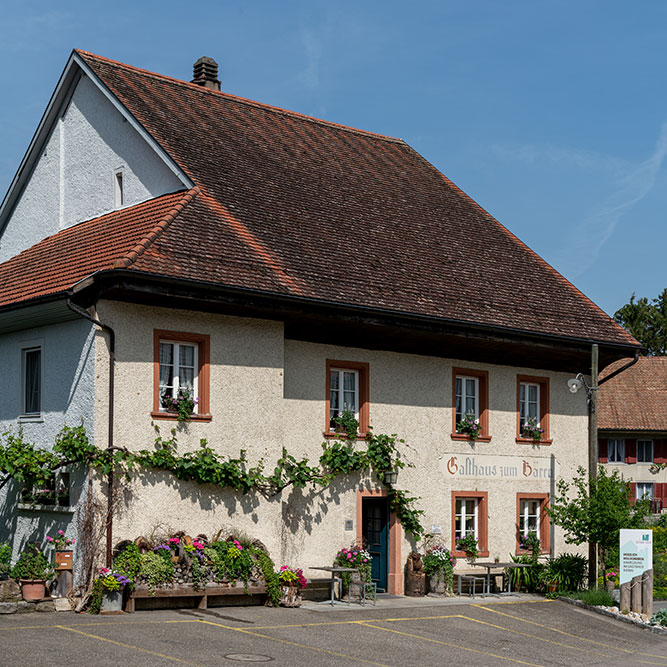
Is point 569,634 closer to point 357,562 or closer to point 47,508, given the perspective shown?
point 357,562

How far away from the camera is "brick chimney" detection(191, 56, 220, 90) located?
2789 cm

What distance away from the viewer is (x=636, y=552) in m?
20.8

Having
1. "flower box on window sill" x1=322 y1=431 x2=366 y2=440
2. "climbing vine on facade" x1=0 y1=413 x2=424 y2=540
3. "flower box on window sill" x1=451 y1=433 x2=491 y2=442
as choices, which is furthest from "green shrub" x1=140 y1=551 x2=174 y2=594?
"flower box on window sill" x1=451 y1=433 x2=491 y2=442

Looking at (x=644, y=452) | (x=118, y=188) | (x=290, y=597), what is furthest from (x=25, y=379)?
(x=644, y=452)

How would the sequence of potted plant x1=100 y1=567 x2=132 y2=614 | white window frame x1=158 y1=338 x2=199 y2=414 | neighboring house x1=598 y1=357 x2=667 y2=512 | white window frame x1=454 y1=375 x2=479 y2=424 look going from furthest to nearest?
neighboring house x1=598 y1=357 x2=667 y2=512 → white window frame x1=454 y1=375 x2=479 y2=424 → white window frame x1=158 y1=338 x2=199 y2=414 → potted plant x1=100 y1=567 x2=132 y2=614

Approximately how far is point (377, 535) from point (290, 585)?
3.66 metres

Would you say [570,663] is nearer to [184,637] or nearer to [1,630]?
[184,637]

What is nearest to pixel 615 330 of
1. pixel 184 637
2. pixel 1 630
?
pixel 184 637

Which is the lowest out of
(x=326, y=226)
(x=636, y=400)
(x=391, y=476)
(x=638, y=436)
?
(x=391, y=476)

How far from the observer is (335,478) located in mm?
20797

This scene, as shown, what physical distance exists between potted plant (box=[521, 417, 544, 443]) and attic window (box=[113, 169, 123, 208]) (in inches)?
382

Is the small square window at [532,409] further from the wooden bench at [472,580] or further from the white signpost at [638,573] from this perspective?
the white signpost at [638,573]

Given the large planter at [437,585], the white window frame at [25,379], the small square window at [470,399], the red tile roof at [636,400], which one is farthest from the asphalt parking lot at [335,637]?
the red tile roof at [636,400]

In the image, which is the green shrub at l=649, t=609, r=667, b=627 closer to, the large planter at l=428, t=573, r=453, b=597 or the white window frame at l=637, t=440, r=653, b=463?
the large planter at l=428, t=573, r=453, b=597
